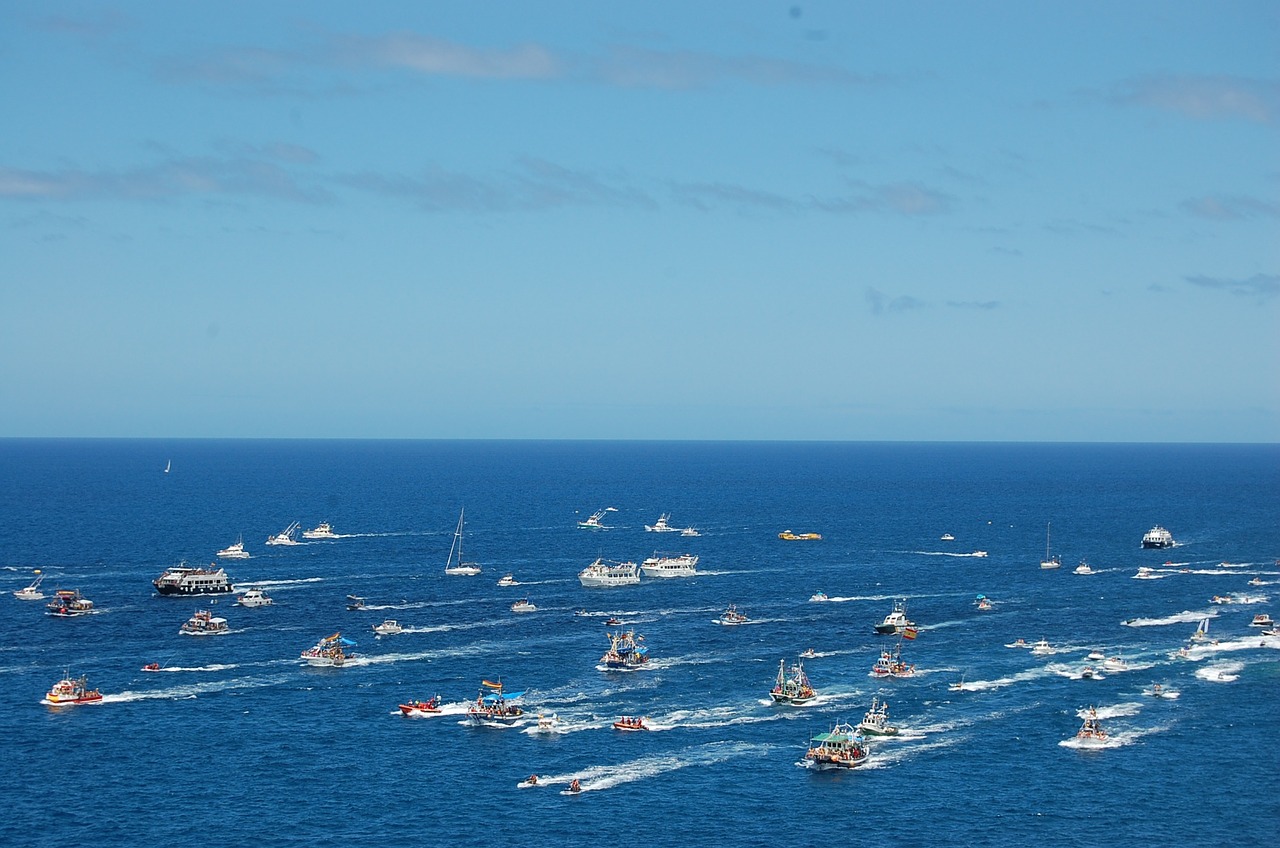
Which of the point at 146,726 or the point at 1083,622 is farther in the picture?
the point at 1083,622

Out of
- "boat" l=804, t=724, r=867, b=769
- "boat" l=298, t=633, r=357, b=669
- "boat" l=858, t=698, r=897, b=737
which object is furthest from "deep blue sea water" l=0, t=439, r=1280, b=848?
"boat" l=298, t=633, r=357, b=669

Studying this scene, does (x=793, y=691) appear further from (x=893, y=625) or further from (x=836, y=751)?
(x=893, y=625)

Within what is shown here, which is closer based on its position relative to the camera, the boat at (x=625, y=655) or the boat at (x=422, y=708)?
the boat at (x=422, y=708)

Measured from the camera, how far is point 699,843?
10319 cm

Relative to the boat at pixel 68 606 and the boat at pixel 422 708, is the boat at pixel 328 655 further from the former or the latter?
the boat at pixel 68 606

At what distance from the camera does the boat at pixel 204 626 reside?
17650 cm

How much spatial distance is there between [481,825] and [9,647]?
90.4m

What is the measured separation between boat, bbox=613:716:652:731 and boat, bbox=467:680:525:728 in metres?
10.8

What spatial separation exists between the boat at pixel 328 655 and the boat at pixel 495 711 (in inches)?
1103

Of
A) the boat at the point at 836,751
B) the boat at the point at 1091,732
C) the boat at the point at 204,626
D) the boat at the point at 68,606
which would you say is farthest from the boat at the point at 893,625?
the boat at the point at 68,606

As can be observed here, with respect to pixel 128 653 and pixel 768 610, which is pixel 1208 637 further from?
pixel 128 653

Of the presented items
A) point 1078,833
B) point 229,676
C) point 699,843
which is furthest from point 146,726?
point 1078,833

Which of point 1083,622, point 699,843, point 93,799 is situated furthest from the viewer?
point 1083,622

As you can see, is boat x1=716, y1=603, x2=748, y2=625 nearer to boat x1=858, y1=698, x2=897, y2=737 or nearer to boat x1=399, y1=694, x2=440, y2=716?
boat x1=858, y1=698, x2=897, y2=737
